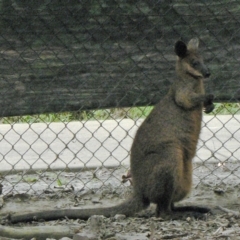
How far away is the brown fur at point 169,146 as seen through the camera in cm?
540

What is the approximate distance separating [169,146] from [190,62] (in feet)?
2.38

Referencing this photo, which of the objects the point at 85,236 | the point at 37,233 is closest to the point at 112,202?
the point at 37,233

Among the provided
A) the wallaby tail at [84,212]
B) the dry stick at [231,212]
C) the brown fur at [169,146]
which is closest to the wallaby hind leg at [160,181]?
the brown fur at [169,146]

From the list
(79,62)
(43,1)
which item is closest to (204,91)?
(79,62)

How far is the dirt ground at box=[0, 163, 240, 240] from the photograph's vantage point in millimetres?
5027

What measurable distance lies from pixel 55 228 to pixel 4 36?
180 cm

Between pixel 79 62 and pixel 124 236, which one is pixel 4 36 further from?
pixel 124 236

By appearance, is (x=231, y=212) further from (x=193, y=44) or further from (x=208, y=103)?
(x=193, y=44)

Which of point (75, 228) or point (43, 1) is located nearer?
point (75, 228)

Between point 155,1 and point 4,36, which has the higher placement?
point 155,1

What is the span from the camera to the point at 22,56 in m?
5.86

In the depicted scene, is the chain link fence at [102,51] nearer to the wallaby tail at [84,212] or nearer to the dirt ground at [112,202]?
the dirt ground at [112,202]

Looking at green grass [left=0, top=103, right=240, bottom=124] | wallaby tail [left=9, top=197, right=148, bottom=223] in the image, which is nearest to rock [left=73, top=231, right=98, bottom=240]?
wallaby tail [left=9, top=197, right=148, bottom=223]

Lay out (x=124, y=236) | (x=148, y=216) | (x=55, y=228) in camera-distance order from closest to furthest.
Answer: (x=55, y=228) → (x=124, y=236) → (x=148, y=216)
